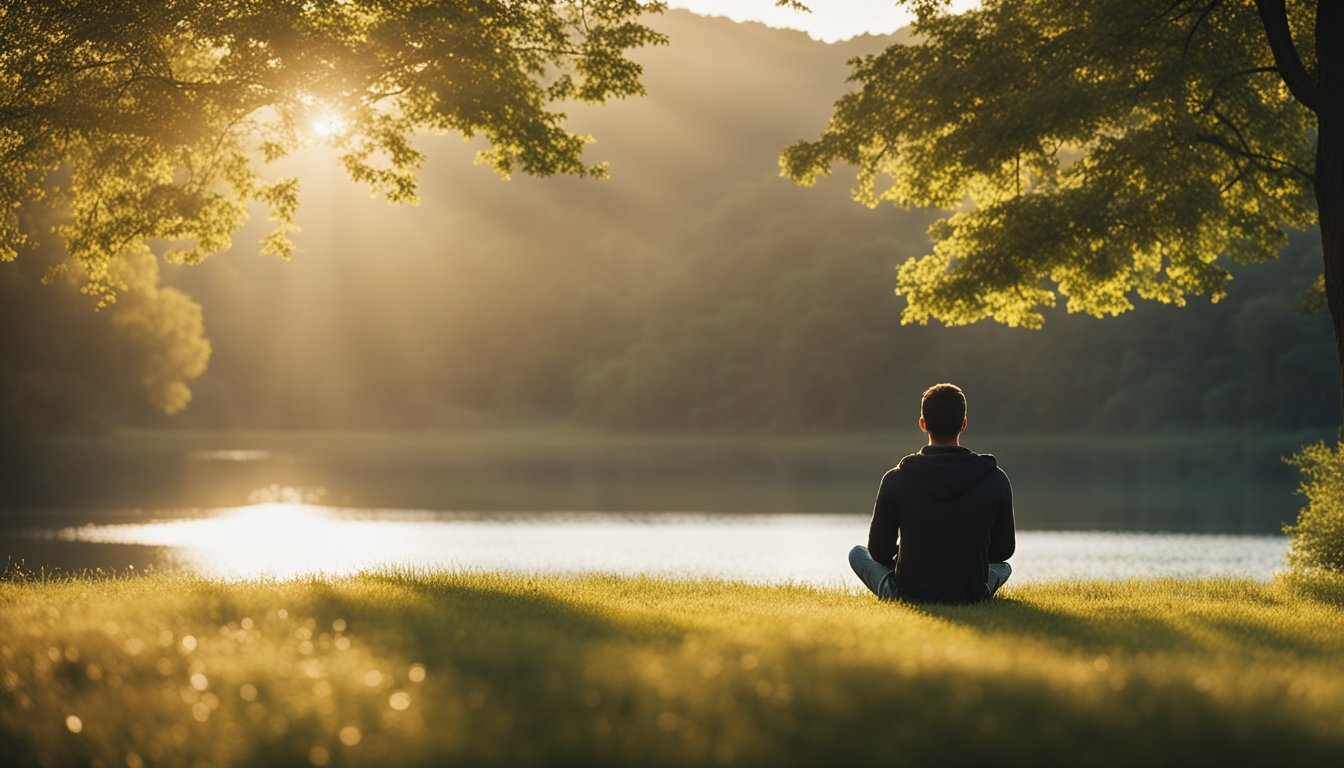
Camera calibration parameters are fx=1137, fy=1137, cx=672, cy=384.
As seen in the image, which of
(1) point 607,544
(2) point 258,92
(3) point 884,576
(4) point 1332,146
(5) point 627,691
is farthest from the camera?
(1) point 607,544

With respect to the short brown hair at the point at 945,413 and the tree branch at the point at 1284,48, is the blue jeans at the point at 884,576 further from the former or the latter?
the tree branch at the point at 1284,48

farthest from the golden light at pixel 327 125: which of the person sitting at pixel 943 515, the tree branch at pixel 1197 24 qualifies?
the tree branch at pixel 1197 24

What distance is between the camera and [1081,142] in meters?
14.2

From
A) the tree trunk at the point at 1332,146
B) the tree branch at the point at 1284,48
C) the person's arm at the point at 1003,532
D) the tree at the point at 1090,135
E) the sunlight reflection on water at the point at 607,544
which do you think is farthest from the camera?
the sunlight reflection on water at the point at 607,544

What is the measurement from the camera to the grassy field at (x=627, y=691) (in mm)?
4430

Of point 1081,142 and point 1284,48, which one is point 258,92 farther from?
point 1284,48

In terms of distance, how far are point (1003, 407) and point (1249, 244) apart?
87525 mm

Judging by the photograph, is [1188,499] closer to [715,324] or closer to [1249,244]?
[1249,244]

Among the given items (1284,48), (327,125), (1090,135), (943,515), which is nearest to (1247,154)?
(1284,48)

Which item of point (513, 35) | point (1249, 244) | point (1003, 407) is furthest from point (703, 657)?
point (1003, 407)

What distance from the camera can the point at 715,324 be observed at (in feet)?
371

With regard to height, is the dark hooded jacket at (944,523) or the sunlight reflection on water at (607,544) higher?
the dark hooded jacket at (944,523)

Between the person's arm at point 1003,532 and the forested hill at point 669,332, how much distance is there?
87.5m

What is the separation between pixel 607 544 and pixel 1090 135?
1890 cm
